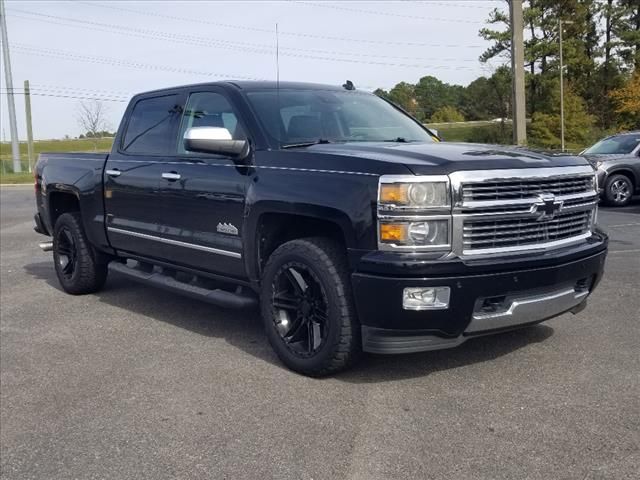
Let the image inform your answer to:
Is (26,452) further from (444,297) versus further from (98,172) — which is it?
(98,172)

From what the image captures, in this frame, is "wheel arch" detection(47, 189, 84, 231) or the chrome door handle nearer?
the chrome door handle

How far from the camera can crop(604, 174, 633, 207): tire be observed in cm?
1437

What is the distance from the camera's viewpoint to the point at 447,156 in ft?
13.8

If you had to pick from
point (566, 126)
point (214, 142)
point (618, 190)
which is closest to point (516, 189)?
point (214, 142)

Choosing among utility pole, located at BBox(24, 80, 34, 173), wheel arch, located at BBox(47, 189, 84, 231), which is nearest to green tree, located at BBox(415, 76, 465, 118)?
utility pole, located at BBox(24, 80, 34, 173)

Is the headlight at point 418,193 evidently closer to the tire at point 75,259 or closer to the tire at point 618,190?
the tire at point 75,259

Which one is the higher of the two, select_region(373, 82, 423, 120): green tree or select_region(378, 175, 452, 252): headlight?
select_region(373, 82, 423, 120): green tree

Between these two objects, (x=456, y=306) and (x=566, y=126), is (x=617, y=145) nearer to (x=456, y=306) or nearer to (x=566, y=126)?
(x=456, y=306)

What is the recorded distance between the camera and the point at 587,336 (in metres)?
5.19

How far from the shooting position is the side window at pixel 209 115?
5.32m

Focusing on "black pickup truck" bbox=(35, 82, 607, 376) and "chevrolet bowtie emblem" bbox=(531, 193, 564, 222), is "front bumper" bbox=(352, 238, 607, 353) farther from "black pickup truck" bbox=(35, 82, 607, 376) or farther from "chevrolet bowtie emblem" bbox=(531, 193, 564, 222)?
"chevrolet bowtie emblem" bbox=(531, 193, 564, 222)

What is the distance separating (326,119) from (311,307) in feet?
5.31

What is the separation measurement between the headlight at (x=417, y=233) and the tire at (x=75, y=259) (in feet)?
13.5

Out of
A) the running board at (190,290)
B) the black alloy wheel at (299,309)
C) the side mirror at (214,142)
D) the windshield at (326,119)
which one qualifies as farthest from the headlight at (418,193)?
the running board at (190,290)
